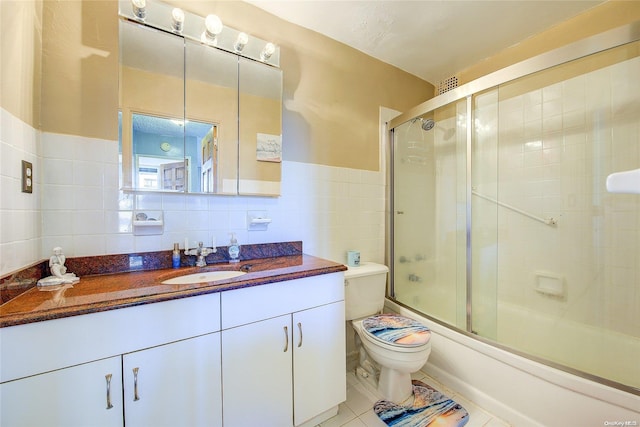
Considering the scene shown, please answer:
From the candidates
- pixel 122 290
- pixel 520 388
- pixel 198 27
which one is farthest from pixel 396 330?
pixel 198 27

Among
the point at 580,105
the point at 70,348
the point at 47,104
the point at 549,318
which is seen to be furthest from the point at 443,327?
the point at 47,104

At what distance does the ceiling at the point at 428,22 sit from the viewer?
1.50 meters

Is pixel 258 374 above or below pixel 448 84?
below

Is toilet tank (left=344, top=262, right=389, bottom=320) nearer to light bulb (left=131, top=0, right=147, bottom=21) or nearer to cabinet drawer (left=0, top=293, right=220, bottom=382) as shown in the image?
cabinet drawer (left=0, top=293, right=220, bottom=382)

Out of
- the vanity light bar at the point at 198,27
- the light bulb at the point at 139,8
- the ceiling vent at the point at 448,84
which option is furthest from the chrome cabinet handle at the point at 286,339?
the ceiling vent at the point at 448,84

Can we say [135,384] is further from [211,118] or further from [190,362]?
[211,118]

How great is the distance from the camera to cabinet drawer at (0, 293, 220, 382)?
0.68m

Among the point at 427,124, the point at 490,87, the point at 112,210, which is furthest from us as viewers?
the point at 427,124

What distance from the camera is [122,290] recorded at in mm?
889

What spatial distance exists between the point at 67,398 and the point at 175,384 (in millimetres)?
293

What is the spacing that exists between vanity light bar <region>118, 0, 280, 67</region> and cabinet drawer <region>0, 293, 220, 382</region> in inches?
55.1

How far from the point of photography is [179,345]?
0.89m

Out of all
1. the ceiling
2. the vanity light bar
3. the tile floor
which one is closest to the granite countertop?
the tile floor

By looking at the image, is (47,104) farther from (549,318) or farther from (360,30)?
(549,318)
